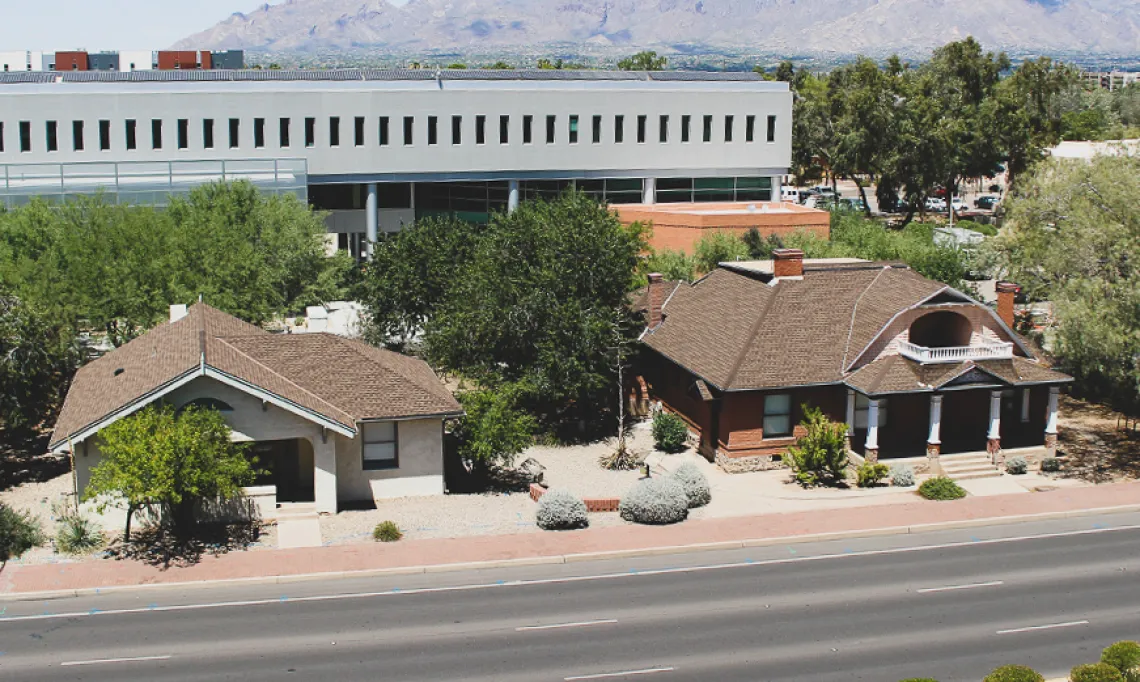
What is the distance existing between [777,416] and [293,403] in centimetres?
1696

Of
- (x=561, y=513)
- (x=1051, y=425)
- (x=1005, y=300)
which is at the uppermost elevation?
(x=1005, y=300)

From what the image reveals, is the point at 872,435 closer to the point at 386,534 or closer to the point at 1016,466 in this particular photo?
the point at 1016,466

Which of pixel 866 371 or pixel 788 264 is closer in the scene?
pixel 866 371

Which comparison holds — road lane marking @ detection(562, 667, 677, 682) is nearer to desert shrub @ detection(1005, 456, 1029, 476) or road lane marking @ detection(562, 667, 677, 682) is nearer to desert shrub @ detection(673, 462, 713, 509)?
desert shrub @ detection(673, 462, 713, 509)

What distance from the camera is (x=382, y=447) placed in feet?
129

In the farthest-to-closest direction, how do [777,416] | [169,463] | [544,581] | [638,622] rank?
[777,416], [169,463], [544,581], [638,622]

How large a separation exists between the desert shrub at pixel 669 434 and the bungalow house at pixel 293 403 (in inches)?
359

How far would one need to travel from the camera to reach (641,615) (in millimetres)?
29844

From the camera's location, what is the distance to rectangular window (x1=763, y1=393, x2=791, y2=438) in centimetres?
4366

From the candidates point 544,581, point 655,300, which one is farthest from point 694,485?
point 655,300

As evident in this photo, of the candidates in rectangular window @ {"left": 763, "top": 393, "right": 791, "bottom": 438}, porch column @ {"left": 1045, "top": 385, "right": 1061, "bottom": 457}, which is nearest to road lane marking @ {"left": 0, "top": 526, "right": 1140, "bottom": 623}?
porch column @ {"left": 1045, "top": 385, "right": 1061, "bottom": 457}

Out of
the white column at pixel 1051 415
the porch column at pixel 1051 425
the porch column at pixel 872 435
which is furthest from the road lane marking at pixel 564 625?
the white column at pixel 1051 415

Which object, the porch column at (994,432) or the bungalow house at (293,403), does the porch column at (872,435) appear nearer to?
the porch column at (994,432)

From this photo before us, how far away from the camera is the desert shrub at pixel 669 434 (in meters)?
45.3
